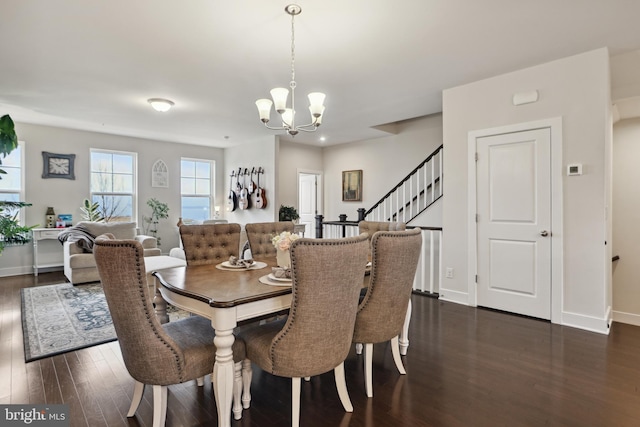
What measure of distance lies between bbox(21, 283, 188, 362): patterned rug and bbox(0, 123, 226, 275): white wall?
1619 mm

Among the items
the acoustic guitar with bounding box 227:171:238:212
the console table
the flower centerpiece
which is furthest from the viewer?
the acoustic guitar with bounding box 227:171:238:212

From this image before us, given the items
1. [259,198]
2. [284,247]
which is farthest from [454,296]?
[259,198]

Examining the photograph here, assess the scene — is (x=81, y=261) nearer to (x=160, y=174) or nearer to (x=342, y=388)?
(x=160, y=174)

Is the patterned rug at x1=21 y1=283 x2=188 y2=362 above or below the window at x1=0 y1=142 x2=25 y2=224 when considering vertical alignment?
below

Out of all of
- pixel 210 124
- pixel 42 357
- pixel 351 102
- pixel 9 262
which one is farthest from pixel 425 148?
pixel 9 262

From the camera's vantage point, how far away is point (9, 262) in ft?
19.0

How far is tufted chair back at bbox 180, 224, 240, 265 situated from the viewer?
2.72m

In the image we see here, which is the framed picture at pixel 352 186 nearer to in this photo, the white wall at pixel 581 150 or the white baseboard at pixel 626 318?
the white wall at pixel 581 150

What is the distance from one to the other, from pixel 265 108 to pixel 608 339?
362 cm

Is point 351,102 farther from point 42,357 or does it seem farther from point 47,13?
point 42,357

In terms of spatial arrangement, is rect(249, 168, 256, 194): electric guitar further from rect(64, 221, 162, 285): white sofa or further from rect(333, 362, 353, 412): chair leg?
rect(333, 362, 353, 412): chair leg

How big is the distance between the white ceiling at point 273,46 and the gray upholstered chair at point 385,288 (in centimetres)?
171

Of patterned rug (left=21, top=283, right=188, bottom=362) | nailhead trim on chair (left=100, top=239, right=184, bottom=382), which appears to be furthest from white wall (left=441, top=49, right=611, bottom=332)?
patterned rug (left=21, top=283, right=188, bottom=362)

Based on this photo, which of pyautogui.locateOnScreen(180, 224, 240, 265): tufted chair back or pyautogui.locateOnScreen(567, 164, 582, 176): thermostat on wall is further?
pyautogui.locateOnScreen(567, 164, 582, 176): thermostat on wall
